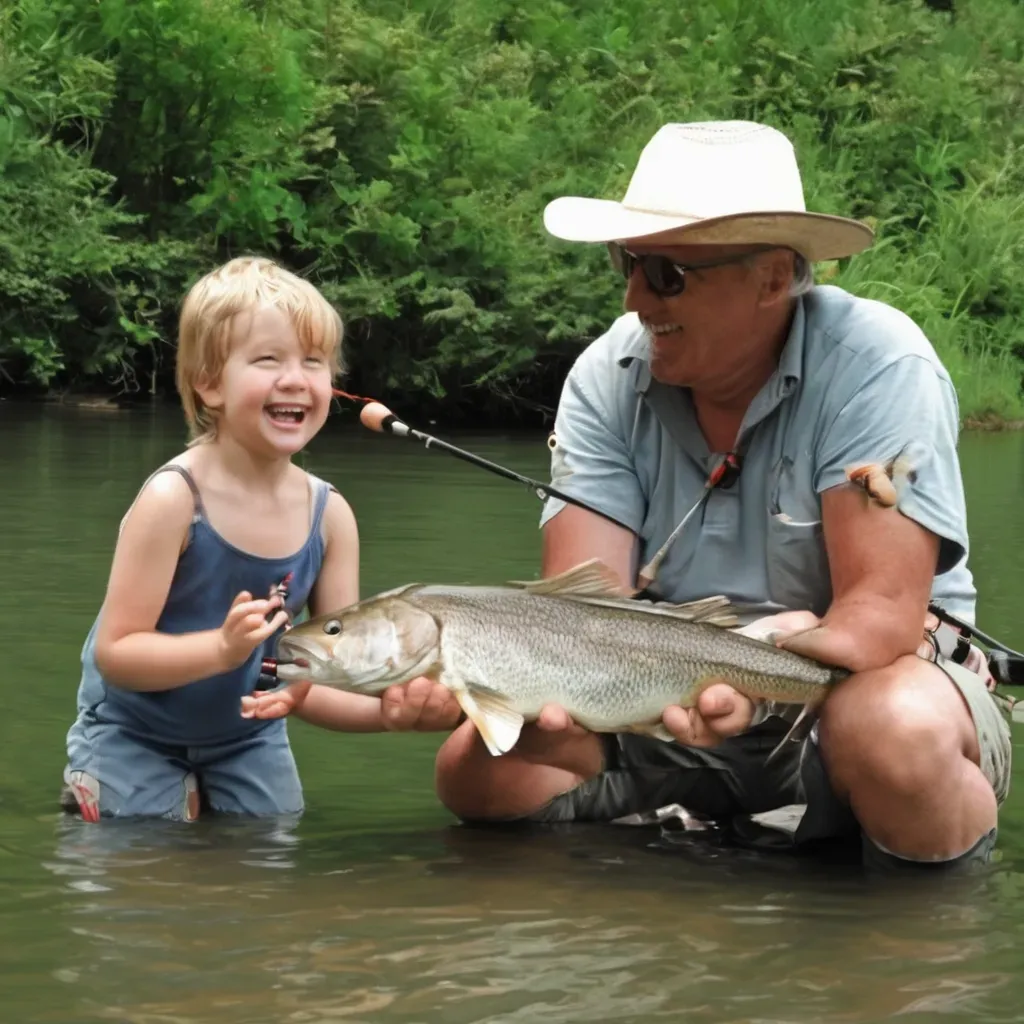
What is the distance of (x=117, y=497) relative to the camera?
39.5 ft

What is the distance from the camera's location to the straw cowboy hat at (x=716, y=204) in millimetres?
4188

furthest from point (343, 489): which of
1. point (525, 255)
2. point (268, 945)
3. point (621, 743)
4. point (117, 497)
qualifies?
point (525, 255)

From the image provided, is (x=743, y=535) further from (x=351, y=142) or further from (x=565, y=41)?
(x=565, y=41)

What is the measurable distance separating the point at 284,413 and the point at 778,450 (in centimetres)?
103

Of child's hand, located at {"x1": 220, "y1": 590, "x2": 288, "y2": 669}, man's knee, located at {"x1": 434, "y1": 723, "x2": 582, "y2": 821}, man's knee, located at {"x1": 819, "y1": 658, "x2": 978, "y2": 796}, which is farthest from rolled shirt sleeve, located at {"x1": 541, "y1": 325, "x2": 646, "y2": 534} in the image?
child's hand, located at {"x1": 220, "y1": 590, "x2": 288, "y2": 669}

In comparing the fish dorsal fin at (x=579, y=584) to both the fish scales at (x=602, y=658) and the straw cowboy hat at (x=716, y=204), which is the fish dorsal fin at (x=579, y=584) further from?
the straw cowboy hat at (x=716, y=204)

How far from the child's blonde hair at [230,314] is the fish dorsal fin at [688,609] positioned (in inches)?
32.4

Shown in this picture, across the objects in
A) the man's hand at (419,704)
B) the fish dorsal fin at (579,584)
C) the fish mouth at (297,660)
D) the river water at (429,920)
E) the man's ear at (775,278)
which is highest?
the man's ear at (775,278)

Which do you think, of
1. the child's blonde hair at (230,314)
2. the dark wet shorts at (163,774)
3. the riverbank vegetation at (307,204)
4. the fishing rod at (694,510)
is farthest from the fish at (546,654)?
the riverbank vegetation at (307,204)

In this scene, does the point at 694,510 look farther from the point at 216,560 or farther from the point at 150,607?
the point at 150,607

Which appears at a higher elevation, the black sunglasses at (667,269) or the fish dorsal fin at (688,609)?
the black sunglasses at (667,269)

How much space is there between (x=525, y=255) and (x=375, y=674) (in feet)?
70.2

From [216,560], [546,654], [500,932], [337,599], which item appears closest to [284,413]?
[216,560]

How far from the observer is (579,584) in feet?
13.5
